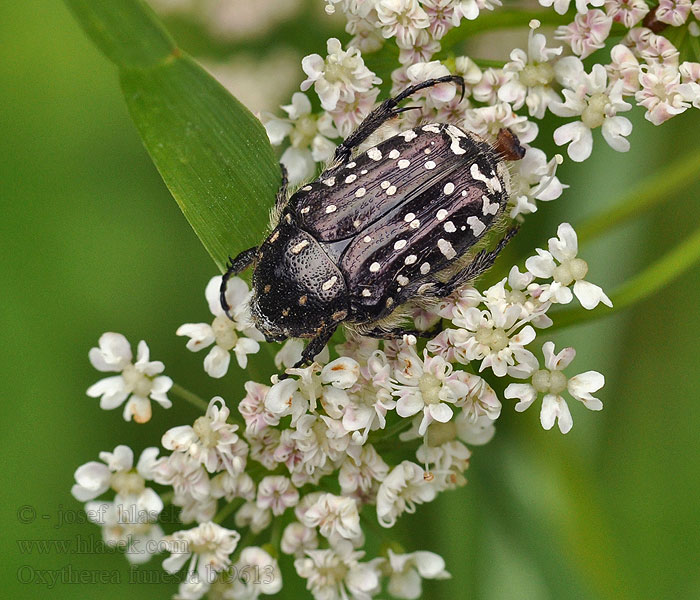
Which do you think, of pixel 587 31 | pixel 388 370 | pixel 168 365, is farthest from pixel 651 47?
pixel 168 365

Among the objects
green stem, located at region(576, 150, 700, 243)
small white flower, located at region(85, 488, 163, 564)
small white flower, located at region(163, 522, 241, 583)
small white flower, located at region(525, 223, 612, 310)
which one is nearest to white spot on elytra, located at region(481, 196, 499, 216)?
small white flower, located at region(525, 223, 612, 310)

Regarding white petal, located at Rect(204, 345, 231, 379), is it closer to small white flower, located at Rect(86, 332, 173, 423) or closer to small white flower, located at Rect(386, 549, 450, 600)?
small white flower, located at Rect(86, 332, 173, 423)

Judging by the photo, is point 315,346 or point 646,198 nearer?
point 315,346

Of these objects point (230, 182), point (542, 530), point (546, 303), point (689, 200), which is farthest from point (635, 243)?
point (230, 182)

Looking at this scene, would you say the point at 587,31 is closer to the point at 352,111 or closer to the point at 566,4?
the point at 566,4

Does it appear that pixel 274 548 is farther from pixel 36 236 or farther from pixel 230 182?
pixel 36 236

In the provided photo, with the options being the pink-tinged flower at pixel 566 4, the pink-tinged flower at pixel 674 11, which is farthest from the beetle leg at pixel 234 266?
the pink-tinged flower at pixel 674 11
